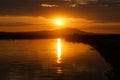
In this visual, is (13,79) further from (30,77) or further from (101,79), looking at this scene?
(101,79)

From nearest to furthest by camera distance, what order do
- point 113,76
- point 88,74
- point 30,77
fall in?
point 113,76 → point 30,77 → point 88,74

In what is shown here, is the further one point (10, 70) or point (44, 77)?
point (10, 70)

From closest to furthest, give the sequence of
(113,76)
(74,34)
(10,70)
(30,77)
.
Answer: (113,76) < (30,77) < (10,70) < (74,34)

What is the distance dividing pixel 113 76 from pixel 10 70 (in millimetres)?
14051

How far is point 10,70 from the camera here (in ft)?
153

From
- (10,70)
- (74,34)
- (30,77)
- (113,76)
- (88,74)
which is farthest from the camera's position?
(74,34)

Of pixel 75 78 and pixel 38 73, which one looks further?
A: pixel 38 73

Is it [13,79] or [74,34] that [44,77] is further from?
[74,34]

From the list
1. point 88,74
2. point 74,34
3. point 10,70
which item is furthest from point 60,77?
point 74,34

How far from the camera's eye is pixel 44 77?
39.9 m

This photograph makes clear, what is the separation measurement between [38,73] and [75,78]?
17.6 ft

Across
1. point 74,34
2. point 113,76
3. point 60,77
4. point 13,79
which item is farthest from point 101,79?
point 74,34

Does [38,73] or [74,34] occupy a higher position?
[74,34]

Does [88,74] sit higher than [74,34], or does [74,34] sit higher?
[74,34]
